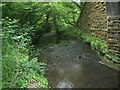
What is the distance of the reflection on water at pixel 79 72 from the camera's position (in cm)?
565

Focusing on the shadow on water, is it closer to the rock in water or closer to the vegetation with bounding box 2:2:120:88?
the rock in water

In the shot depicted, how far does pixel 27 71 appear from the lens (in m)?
5.23

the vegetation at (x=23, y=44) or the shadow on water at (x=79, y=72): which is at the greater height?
the vegetation at (x=23, y=44)

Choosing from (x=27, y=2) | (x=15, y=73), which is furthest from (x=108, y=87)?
(x=27, y=2)

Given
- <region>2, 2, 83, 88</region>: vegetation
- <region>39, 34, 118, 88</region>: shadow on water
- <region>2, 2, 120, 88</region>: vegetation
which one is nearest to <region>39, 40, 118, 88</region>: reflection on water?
<region>39, 34, 118, 88</region>: shadow on water

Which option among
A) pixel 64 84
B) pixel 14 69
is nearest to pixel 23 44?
pixel 14 69

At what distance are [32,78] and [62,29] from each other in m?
12.7

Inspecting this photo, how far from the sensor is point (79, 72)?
6656mm

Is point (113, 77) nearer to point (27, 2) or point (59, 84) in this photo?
point (59, 84)

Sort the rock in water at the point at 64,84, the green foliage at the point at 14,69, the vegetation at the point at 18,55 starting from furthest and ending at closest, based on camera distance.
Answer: the rock in water at the point at 64,84 → the vegetation at the point at 18,55 → the green foliage at the point at 14,69

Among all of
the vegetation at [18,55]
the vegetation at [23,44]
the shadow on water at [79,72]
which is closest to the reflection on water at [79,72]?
the shadow on water at [79,72]

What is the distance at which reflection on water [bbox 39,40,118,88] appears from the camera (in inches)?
223

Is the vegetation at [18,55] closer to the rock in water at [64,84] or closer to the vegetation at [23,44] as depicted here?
the vegetation at [23,44]

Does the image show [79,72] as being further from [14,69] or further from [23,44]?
[14,69]
